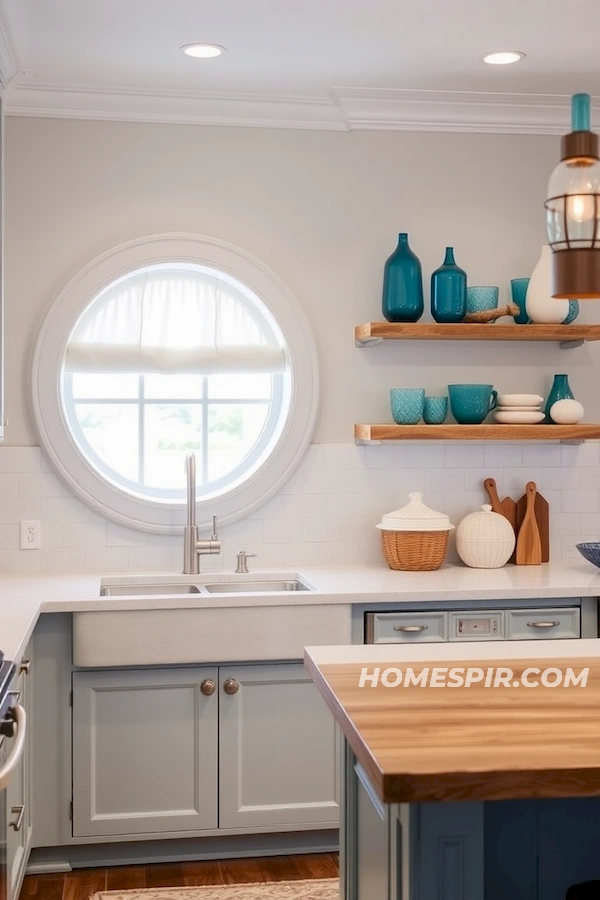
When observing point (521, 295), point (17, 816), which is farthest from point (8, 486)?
point (521, 295)

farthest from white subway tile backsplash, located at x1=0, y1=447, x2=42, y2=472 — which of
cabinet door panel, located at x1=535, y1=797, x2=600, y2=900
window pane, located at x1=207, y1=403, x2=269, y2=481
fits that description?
cabinet door panel, located at x1=535, y1=797, x2=600, y2=900

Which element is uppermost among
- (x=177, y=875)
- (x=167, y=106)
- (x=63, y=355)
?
(x=167, y=106)

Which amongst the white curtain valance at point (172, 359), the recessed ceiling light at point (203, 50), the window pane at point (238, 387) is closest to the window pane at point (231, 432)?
the window pane at point (238, 387)

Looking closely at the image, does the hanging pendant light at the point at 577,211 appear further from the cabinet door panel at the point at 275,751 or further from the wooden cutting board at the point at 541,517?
the wooden cutting board at the point at 541,517

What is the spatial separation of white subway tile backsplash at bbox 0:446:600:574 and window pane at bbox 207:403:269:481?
1.02 feet

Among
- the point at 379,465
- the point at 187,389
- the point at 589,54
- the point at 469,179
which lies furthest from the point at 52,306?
the point at 589,54

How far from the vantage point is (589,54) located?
3.81 m

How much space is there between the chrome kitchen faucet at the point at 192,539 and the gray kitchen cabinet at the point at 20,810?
80 centimetres

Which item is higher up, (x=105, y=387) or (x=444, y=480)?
(x=105, y=387)

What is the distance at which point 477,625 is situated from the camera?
385 centimetres

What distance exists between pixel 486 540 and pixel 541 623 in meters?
0.47

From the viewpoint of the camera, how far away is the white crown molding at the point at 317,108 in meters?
4.15

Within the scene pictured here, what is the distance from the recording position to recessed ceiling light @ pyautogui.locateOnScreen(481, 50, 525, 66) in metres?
3.79

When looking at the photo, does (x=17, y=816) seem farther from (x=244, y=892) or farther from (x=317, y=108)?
(x=317, y=108)
